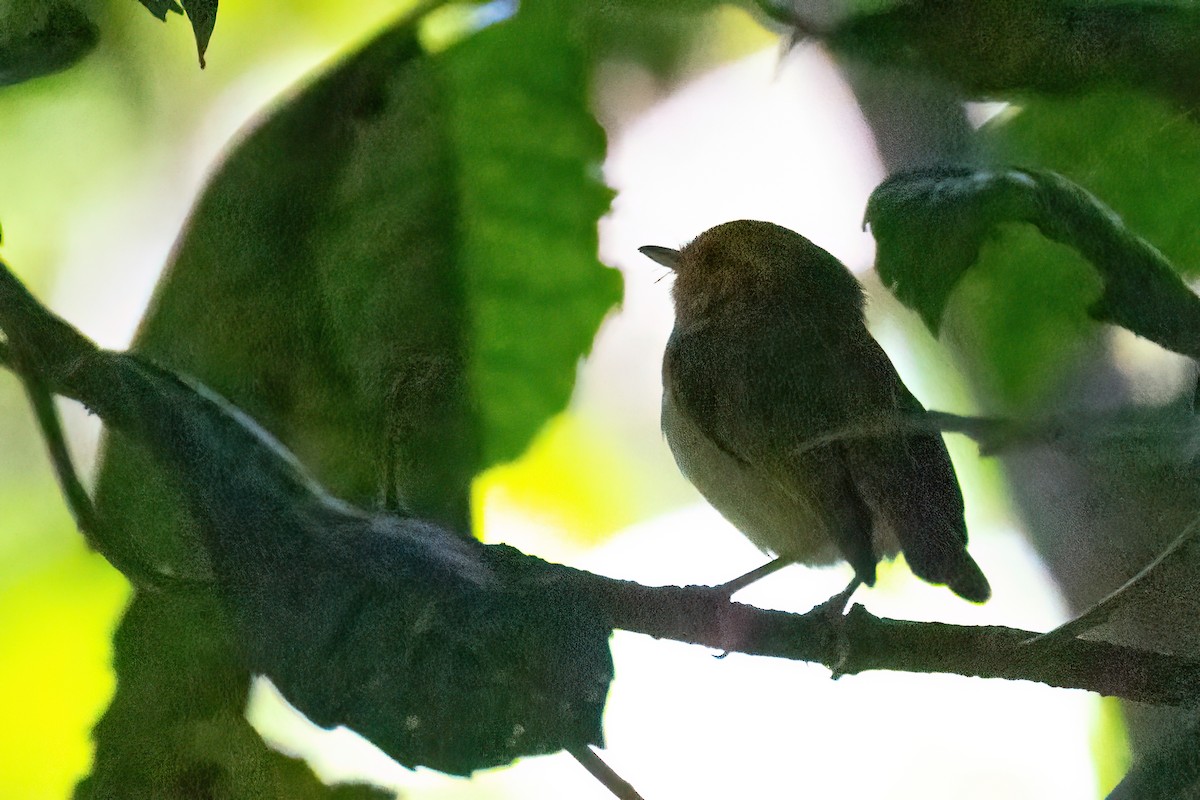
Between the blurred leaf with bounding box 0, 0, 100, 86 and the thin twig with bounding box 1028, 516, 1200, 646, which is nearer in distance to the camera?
the thin twig with bounding box 1028, 516, 1200, 646

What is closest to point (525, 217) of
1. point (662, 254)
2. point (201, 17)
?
point (662, 254)

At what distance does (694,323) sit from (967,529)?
6.5 inches

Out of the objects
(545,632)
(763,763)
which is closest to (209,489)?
(545,632)

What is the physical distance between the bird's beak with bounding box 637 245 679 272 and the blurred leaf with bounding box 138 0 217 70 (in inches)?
8.5

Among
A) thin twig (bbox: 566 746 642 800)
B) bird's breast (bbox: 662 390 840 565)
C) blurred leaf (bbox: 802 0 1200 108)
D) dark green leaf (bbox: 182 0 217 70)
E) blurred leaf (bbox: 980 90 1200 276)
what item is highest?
dark green leaf (bbox: 182 0 217 70)

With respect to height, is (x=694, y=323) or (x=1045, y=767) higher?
(x=694, y=323)

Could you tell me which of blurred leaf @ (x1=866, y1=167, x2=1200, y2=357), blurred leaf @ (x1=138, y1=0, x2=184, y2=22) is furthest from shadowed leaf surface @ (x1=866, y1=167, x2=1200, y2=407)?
blurred leaf @ (x1=138, y1=0, x2=184, y2=22)

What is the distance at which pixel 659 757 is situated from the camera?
400 millimetres

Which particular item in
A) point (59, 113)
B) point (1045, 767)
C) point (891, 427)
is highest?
point (59, 113)

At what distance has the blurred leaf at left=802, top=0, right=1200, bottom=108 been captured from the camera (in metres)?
0.45

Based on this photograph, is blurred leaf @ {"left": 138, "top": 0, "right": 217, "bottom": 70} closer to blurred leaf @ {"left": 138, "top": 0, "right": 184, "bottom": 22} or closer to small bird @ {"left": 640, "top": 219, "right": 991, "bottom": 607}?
blurred leaf @ {"left": 138, "top": 0, "right": 184, "bottom": 22}

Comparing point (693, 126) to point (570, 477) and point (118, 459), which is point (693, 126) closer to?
point (570, 477)

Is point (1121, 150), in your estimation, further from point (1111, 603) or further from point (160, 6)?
point (160, 6)

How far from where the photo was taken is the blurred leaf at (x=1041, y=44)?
448 millimetres
